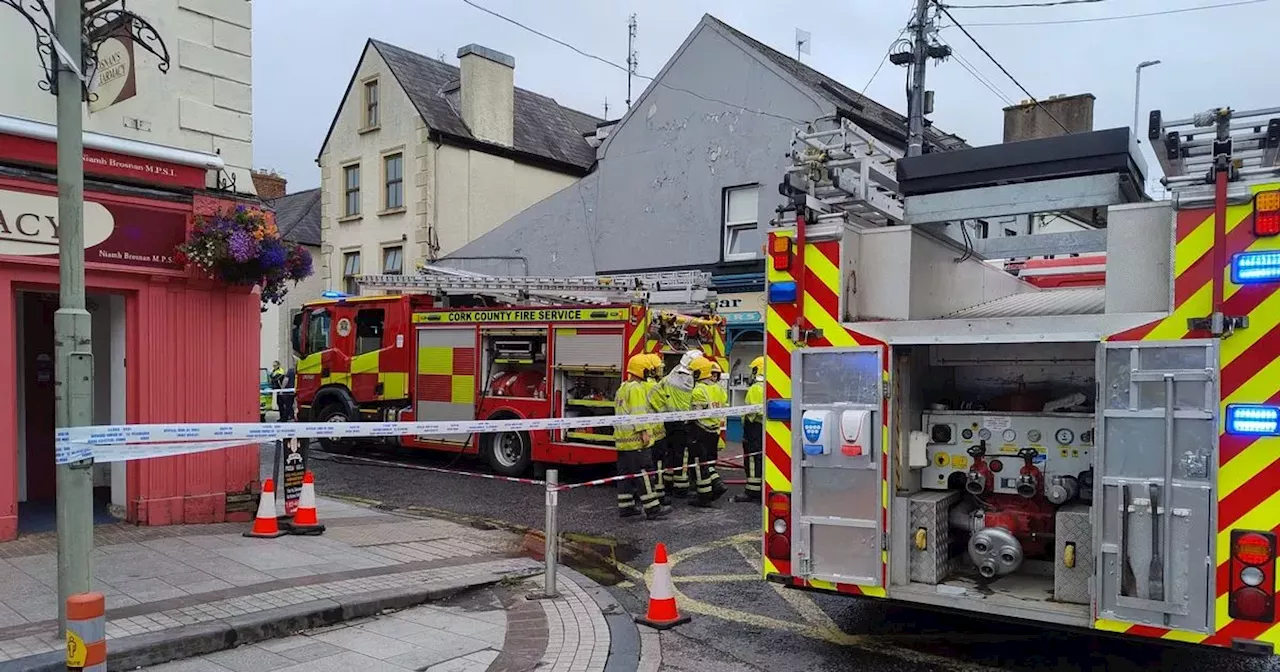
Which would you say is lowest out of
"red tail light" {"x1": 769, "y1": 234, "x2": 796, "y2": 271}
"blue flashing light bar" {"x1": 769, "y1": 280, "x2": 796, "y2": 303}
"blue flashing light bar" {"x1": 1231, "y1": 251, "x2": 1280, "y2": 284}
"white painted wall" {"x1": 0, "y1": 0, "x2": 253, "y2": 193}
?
"blue flashing light bar" {"x1": 769, "y1": 280, "x2": 796, "y2": 303}

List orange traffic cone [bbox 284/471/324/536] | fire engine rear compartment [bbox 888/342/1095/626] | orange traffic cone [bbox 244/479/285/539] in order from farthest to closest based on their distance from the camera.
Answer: orange traffic cone [bbox 284/471/324/536], orange traffic cone [bbox 244/479/285/539], fire engine rear compartment [bbox 888/342/1095/626]

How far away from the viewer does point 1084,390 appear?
5246 mm

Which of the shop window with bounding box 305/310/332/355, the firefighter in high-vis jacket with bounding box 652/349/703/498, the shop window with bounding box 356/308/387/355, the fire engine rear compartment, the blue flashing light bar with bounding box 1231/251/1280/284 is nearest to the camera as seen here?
the blue flashing light bar with bounding box 1231/251/1280/284

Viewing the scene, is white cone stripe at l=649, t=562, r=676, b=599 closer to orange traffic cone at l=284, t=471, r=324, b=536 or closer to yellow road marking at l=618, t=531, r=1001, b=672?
yellow road marking at l=618, t=531, r=1001, b=672

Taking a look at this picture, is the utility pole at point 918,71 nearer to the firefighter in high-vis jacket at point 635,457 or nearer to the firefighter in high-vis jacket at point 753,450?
the firefighter in high-vis jacket at point 753,450

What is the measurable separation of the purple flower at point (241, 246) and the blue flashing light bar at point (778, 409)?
4915mm

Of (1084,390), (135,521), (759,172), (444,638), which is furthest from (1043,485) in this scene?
(759,172)

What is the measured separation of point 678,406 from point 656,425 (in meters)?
0.40

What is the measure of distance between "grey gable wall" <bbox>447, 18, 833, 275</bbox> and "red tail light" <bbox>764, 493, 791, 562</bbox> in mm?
11591

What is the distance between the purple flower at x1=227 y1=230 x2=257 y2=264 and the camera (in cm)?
752

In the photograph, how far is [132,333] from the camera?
303 inches

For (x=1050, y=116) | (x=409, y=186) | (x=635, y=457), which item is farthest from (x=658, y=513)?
(x=409, y=186)

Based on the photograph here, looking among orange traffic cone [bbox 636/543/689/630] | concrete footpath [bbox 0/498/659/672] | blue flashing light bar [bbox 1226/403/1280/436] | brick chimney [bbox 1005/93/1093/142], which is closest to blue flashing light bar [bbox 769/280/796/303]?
orange traffic cone [bbox 636/543/689/630]

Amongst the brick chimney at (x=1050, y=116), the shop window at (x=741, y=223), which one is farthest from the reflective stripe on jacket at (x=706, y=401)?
the brick chimney at (x=1050, y=116)
